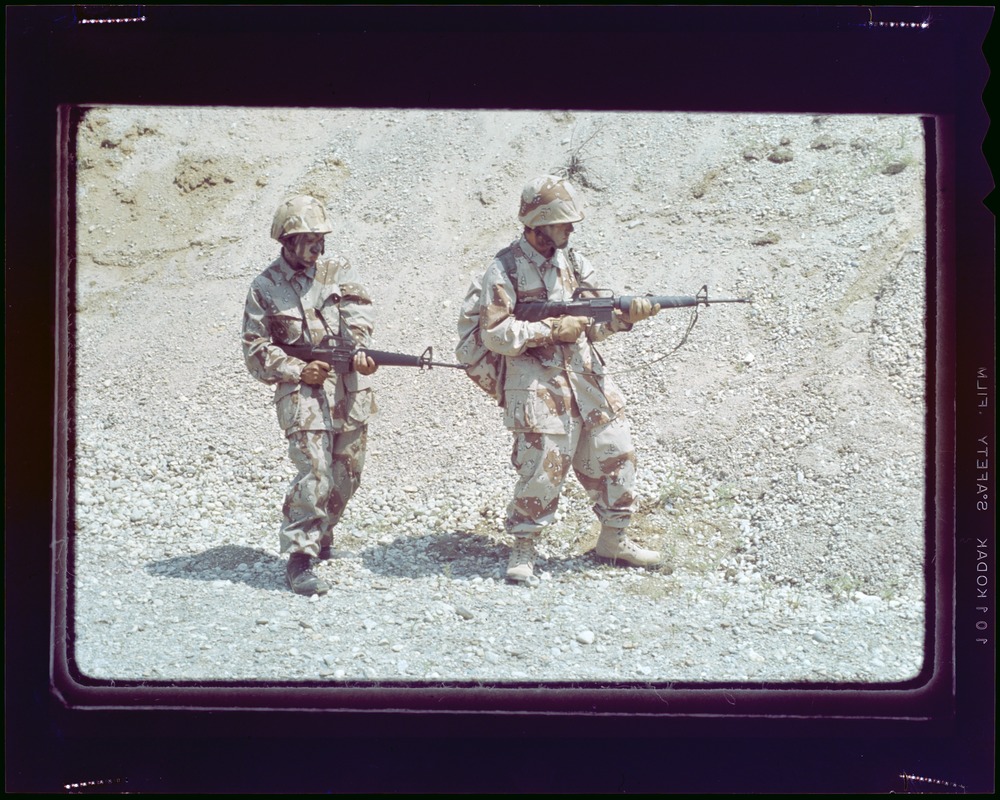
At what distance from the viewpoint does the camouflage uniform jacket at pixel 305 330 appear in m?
7.02

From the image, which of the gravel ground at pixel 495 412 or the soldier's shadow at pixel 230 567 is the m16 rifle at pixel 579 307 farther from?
the soldier's shadow at pixel 230 567

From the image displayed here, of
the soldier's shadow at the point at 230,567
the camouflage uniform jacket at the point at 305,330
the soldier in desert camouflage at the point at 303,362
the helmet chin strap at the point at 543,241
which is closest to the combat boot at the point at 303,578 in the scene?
the soldier in desert camouflage at the point at 303,362

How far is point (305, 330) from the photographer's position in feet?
23.4

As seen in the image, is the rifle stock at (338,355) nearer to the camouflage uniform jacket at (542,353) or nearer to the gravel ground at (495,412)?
the camouflage uniform jacket at (542,353)

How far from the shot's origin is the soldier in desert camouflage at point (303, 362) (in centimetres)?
700

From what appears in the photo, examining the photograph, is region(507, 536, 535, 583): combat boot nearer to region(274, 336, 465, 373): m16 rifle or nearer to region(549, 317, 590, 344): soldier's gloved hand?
region(274, 336, 465, 373): m16 rifle

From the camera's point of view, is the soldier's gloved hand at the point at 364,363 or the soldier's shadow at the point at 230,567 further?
the soldier's shadow at the point at 230,567

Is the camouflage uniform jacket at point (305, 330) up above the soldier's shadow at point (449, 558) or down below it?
above

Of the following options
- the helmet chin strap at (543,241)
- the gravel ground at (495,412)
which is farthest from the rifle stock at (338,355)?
the gravel ground at (495,412)

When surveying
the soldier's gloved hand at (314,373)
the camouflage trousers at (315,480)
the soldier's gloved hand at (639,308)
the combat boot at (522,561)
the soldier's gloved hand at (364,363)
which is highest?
the soldier's gloved hand at (639,308)

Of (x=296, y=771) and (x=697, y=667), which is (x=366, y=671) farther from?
(x=697, y=667)

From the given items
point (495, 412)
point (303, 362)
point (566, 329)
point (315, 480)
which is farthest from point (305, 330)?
point (495, 412)

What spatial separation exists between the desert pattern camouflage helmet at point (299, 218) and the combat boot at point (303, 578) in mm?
2025

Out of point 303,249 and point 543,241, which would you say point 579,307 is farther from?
point 303,249
